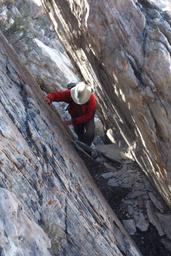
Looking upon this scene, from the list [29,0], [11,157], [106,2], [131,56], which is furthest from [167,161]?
[29,0]

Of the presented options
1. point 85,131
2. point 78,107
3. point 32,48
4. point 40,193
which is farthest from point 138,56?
point 32,48

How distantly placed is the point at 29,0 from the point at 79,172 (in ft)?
46.3

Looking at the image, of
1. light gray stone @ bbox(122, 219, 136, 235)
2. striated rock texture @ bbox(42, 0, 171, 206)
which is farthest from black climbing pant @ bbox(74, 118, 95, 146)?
striated rock texture @ bbox(42, 0, 171, 206)

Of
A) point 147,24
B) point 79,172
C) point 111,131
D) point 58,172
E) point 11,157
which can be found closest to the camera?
point 11,157

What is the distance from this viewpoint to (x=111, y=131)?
13.9 metres

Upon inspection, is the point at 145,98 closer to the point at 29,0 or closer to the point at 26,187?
the point at 26,187

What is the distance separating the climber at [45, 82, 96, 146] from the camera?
427 inches

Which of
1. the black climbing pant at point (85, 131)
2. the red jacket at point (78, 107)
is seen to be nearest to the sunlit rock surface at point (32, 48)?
the black climbing pant at point (85, 131)

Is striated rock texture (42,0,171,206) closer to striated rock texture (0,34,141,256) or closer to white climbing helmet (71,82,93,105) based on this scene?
striated rock texture (0,34,141,256)

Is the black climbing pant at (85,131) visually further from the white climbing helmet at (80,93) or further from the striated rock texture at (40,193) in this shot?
the striated rock texture at (40,193)

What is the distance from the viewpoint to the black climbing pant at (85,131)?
1232 cm

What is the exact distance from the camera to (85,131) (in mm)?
12477

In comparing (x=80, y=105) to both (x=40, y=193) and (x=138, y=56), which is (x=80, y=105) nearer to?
(x=138, y=56)

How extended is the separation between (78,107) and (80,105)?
8.4 inches
